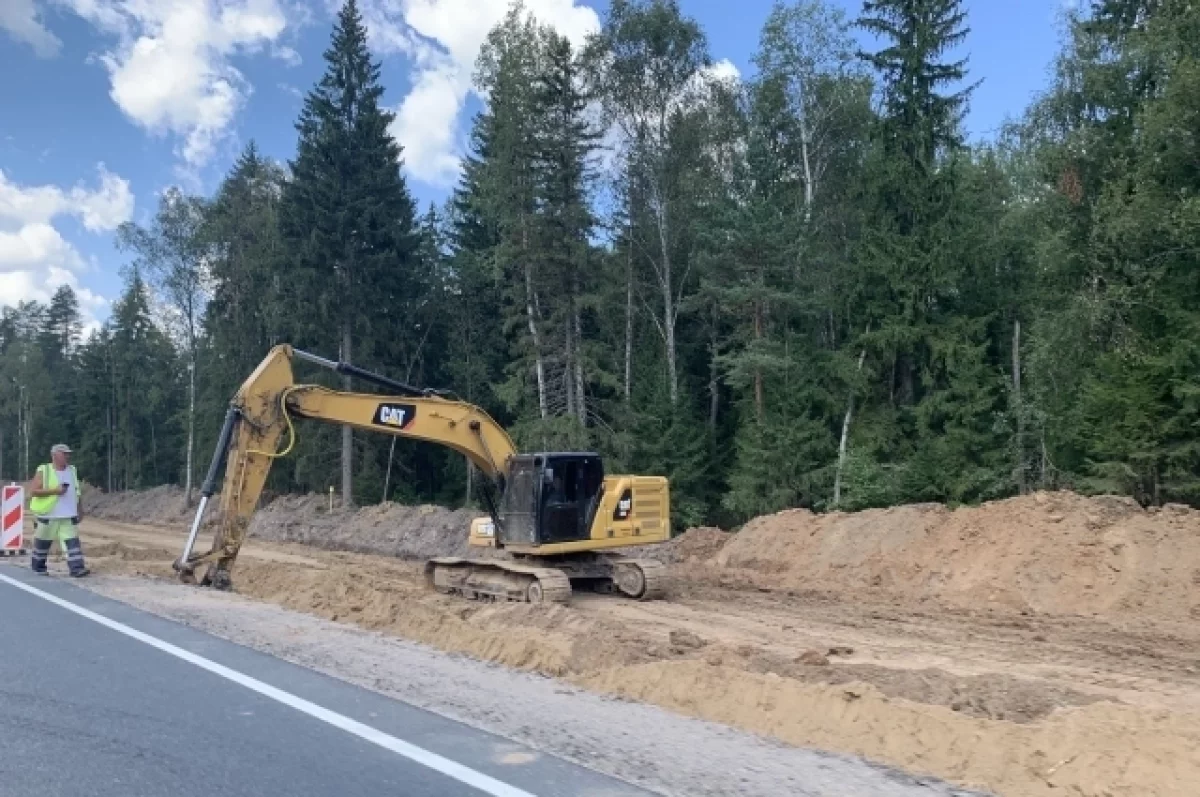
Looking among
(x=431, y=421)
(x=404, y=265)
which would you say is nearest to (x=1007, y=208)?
(x=404, y=265)

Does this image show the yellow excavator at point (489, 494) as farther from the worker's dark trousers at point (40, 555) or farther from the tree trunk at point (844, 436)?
the tree trunk at point (844, 436)

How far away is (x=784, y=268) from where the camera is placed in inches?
1256

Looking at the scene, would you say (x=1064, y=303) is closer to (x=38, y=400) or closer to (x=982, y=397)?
(x=982, y=397)

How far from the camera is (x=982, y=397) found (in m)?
27.7

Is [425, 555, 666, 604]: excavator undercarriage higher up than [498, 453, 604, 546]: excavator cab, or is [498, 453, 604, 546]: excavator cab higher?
[498, 453, 604, 546]: excavator cab

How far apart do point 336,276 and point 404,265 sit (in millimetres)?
3106

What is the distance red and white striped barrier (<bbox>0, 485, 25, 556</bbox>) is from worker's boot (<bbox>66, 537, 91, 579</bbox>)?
147 inches

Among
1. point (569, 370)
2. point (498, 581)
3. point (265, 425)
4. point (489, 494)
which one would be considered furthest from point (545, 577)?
point (569, 370)

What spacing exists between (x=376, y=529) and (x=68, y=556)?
14.4 m

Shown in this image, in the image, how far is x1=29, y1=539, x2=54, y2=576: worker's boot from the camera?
1459 cm

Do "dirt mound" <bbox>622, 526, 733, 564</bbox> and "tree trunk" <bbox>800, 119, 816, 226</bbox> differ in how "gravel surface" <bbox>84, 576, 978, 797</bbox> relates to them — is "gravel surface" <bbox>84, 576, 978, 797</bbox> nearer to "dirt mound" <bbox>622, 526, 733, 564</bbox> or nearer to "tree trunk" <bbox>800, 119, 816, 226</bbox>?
"dirt mound" <bbox>622, 526, 733, 564</bbox>

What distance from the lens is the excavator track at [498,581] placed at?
1430 cm

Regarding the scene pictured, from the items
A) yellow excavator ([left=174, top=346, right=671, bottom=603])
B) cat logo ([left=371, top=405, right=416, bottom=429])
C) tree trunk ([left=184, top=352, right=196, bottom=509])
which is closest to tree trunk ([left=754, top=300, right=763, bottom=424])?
yellow excavator ([left=174, top=346, right=671, bottom=603])

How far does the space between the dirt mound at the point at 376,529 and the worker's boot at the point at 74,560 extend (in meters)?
10.5
